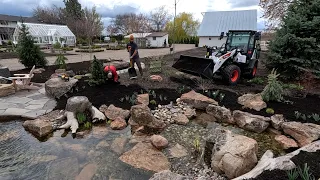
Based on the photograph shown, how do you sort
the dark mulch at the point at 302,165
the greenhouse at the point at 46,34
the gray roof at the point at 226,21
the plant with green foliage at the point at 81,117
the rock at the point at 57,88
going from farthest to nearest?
the greenhouse at the point at 46,34 < the gray roof at the point at 226,21 < the rock at the point at 57,88 < the plant with green foliage at the point at 81,117 < the dark mulch at the point at 302,165

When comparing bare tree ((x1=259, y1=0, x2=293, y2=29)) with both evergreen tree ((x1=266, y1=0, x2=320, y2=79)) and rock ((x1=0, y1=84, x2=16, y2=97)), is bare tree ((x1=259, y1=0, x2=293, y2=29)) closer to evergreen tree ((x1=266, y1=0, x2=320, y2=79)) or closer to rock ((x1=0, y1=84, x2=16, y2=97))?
evergreen tree ((x1=266, y1=0, x2=320, y2=79))

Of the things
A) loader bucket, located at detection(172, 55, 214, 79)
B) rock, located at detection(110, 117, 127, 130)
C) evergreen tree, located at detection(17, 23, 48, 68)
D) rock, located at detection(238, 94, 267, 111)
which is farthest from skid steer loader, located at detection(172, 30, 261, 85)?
evergreen tree, located at detection(17, 23, 48, 68)

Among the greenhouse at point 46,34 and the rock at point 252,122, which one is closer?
the rock at point 252,122

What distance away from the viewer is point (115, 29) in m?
50.9

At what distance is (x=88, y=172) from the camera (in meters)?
3.13

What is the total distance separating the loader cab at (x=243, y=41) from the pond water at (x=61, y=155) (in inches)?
220

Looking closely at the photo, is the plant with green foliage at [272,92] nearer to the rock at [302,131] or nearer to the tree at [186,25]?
the rock at [302,131]

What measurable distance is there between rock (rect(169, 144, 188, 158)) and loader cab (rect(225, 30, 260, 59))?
532 centimetres

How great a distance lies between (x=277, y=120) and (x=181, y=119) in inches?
83.7

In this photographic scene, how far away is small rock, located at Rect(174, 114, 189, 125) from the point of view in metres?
4.82

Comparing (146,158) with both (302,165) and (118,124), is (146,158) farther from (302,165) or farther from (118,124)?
(302,165)

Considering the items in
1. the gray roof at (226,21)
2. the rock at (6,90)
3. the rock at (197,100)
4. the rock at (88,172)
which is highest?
the gray roof at (226,21)

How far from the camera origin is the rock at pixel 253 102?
16.4ft

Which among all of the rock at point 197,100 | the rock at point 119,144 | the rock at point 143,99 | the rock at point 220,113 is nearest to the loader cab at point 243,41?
the rock at point 197,100
